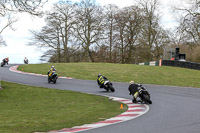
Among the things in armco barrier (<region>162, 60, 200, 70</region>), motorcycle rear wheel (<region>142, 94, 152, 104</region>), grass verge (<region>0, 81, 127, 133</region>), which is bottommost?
grass verge (<region>0, 81, 127, 133</region>)

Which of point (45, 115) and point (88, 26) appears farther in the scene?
point (88, 26)

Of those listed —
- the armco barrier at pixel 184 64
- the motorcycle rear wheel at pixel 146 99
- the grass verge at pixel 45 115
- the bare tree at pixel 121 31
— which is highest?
the bare tree at pixel 121 31

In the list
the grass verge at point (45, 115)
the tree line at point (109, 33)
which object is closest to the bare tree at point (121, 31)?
the tree line at point (109, 33)

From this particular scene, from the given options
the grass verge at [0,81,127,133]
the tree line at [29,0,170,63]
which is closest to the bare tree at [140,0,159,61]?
the tree line at [29,0,170,63]

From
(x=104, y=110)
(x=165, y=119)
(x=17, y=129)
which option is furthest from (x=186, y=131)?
(x=104, y=110)

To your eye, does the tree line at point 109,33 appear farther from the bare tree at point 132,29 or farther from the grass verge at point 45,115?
the grass verge at point 45,115

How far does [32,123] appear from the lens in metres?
9.04

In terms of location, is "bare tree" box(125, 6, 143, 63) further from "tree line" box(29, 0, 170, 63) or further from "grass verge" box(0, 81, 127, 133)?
"grass verge" box(0, 81, 127, 133)

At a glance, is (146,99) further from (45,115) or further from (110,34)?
(110,34)

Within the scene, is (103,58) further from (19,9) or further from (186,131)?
(186,131)

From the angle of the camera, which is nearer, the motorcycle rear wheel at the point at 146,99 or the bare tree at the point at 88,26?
the motorcycle rear wheel at the point at 146,99

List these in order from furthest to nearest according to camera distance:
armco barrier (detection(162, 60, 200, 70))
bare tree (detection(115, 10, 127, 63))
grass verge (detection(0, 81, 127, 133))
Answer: bare tree (detection(115, 10, 127, 63)) → armco barrier (detection(162, 60, 200, 70)) → grass verge (detection(0, 81, 127, 133))

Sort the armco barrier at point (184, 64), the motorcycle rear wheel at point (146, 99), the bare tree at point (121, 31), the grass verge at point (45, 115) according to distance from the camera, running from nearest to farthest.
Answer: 1. the grass verge at point (45, 115)
2. the motorcycle rear wheel at point (146, 99)
3. the armco barrier at point (184, 64)
4. the bare tree at point (121, 31)

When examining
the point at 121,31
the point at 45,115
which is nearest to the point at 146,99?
the point at 45,115
